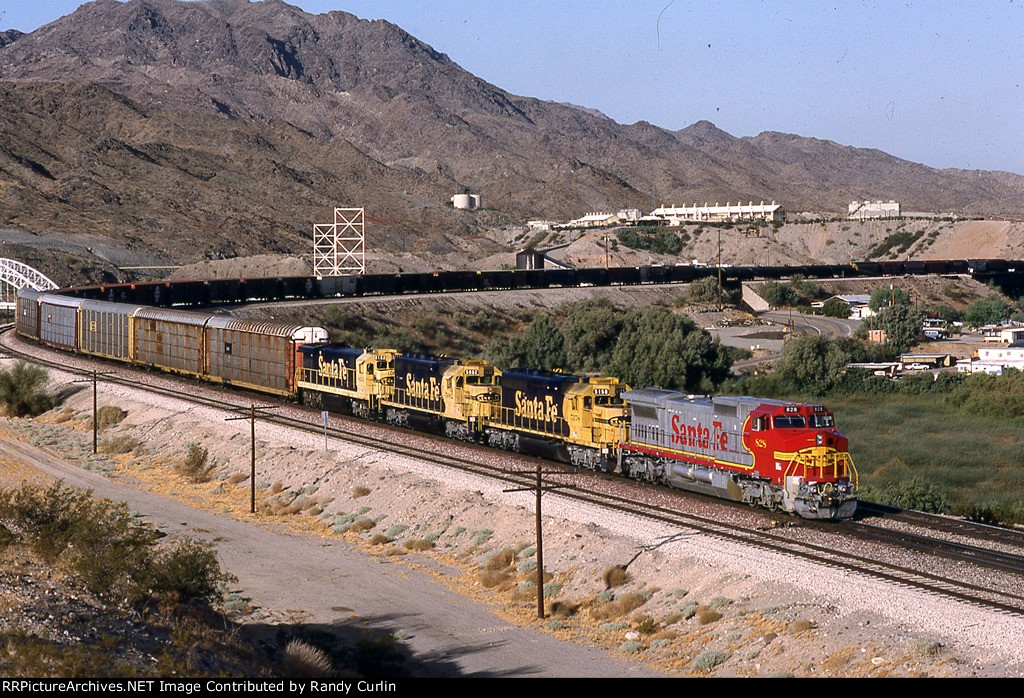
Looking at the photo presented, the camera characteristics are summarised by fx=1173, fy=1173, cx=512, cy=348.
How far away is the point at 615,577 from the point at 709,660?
517 centimetres

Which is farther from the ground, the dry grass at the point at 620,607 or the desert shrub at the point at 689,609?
the desert shrub at the point at 689,609

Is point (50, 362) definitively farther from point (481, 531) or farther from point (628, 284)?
point (628, 284)

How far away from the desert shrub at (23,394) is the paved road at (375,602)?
20.7 m

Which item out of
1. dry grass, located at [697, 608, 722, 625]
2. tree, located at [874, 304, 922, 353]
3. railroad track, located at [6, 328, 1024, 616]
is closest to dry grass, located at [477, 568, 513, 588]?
railroad track, located at [6, 328, 1024, 616]

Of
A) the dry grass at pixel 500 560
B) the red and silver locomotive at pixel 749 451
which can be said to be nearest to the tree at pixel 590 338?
the red and silver locomotive at pixel 749 451

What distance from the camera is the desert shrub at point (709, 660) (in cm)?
2128

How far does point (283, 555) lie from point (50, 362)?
127 ft

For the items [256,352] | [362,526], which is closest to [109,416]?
[256,352]

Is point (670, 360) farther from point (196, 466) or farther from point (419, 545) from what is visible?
point (419, 545)

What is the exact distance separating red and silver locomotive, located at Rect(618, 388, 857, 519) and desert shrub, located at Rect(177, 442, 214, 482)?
55.2ft

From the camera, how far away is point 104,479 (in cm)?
4112

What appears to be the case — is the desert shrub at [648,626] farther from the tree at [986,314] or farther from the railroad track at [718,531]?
the tree at [986,314]

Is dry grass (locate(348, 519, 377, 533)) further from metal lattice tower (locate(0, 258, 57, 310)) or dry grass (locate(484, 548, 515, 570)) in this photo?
metal lattice tower (locate(0, 258, 57, 310))
